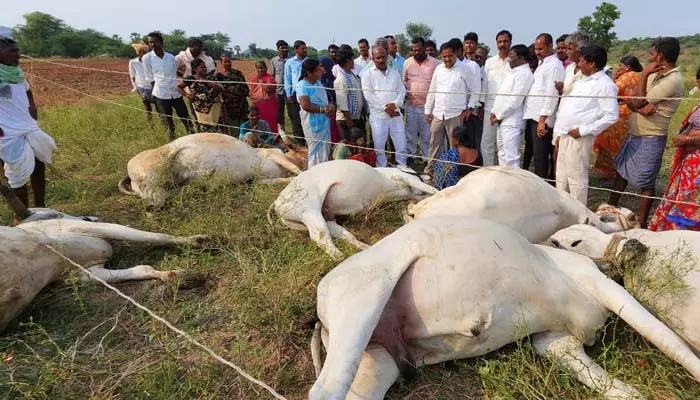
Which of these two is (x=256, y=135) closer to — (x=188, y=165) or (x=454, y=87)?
(x=188, y=165)

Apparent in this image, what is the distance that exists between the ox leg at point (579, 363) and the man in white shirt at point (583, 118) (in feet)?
7.24

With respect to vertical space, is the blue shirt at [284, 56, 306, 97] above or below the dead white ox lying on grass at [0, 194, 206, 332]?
above

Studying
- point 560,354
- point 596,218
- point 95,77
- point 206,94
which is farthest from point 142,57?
point 95,77

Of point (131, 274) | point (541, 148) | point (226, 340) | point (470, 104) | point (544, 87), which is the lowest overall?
point (226, 340)

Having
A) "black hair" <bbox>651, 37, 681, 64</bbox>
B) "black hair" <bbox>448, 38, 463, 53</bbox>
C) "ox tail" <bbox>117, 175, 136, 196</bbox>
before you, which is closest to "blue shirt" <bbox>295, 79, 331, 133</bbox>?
"black hair" <bbox>448, 38, 463, 53</bbox>

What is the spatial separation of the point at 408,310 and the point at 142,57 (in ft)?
23.3

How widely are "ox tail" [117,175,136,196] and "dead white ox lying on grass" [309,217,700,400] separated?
3503mm

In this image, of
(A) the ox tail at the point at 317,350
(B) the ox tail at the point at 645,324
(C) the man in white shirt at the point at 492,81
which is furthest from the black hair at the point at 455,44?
(A) the ox tail at the point at 317,350

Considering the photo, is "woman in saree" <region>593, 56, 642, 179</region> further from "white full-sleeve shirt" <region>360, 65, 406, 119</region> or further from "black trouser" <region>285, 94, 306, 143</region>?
"black trouser" <region>285, 94, 306, 143</region>

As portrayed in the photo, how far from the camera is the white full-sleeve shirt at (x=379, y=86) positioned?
6000 mm

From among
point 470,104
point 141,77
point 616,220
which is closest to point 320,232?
point 616,220

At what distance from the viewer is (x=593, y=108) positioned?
400 centimetres

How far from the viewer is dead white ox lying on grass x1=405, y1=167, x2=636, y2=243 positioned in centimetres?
288

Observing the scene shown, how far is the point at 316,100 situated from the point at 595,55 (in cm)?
308
